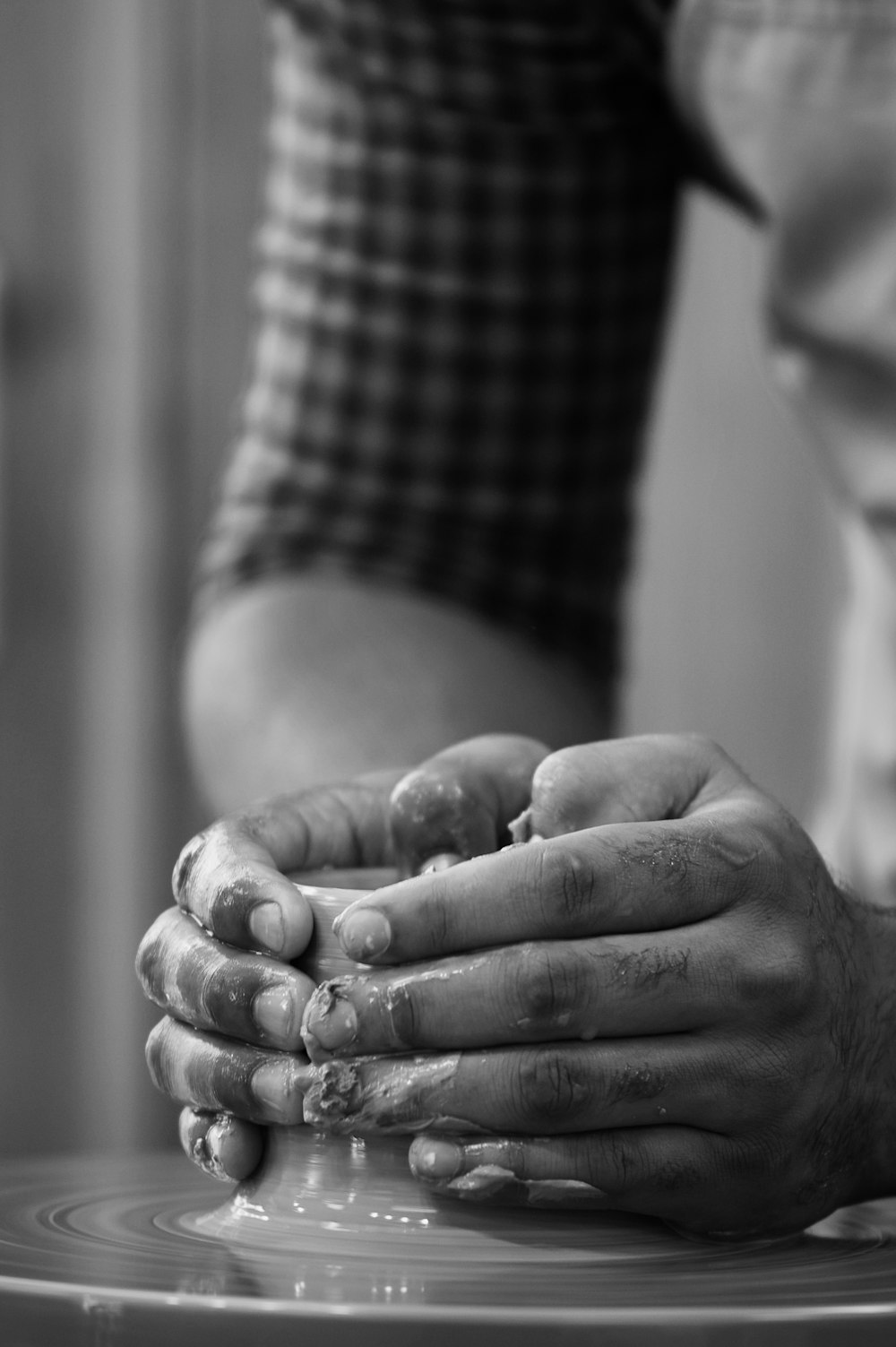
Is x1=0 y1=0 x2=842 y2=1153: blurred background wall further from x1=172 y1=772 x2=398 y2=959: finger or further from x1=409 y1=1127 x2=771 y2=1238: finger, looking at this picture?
x1=409 y1=1127 x2=771 y2=1238: finger

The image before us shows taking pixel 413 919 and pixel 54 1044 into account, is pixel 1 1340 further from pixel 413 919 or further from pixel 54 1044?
pixel 54 1044

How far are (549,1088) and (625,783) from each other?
116 millimetres

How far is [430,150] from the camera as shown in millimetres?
1211

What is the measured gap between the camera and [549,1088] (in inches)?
21.7

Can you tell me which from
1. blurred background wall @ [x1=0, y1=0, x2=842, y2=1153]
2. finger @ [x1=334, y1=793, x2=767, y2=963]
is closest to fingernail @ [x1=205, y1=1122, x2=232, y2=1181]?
finger @ [x1=334, y1=793, x2=767, y2=963]

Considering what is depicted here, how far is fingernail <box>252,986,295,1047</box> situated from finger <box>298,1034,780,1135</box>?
2 centimetres

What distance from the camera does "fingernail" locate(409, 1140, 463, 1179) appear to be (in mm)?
570

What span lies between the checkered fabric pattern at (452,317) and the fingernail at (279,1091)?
0.66m

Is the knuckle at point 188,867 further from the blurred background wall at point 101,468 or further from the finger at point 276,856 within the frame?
the blurred background wall at point 101,468

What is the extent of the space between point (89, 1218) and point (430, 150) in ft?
2.61

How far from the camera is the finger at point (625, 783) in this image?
0.61 meters

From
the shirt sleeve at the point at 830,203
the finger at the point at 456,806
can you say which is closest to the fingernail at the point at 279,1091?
the finger at the point at 456,806

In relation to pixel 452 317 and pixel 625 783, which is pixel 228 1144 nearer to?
pixel 625 783

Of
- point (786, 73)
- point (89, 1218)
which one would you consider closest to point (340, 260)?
point (786, 73)
